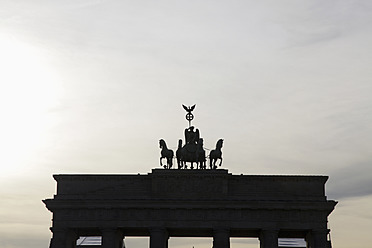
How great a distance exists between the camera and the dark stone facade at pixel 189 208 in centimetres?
7394

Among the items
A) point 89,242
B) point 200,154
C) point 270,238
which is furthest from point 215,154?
point 89,242

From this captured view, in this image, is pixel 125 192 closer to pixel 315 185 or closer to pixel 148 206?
pixel 148 206

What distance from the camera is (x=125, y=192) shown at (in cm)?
7481

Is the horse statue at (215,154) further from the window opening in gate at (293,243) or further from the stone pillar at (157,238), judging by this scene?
the window opening in gate at (293,243)

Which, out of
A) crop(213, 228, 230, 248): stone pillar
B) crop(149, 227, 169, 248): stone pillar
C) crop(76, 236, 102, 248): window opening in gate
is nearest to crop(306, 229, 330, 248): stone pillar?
crop(213, 228, 230, 248): stone pillar

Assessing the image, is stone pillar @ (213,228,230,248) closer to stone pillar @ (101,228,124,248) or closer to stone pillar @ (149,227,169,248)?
stone pillar @ (149,227,169,248)

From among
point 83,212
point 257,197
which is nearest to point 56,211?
point 83,212

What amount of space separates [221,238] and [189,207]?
14.0 ft

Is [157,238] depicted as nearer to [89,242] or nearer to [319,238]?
[319,238]

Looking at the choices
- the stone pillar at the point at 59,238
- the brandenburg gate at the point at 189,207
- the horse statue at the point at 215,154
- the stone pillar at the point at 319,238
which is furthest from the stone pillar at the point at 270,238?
the stone pillar at the point at 59,238

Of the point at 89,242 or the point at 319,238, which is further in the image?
the point at 89,242

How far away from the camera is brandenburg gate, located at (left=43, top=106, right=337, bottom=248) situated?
73938 mm

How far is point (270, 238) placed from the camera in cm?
7381

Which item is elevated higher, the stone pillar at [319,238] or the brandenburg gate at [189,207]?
the brandenburg gate at [189,207]
